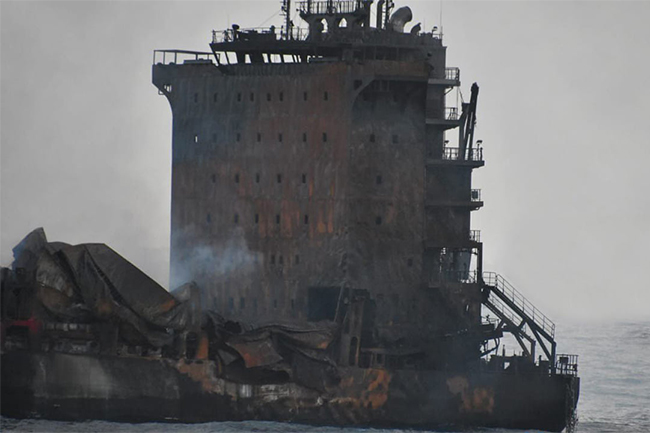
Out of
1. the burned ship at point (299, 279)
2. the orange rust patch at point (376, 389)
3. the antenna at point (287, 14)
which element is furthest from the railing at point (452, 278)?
the antenna at point (287, 14)

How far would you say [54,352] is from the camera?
4544 centimetres

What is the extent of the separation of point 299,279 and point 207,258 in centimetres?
359

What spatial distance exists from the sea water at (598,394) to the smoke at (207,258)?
651 cm

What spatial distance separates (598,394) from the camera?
59375 mm

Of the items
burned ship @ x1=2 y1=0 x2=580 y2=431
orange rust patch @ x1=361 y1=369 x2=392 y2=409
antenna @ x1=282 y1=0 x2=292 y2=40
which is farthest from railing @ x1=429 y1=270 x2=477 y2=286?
antenna @ x1=282 y1=0 x2=292 y2=40

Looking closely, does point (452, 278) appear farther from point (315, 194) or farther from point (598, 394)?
point (598, 394)

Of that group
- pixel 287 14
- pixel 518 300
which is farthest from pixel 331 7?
pixel 518 300

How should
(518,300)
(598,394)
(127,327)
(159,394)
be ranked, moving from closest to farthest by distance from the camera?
1. (127,327)
2. (159,394)
3. (598,394)
4. (518,300)

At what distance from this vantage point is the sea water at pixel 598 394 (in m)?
44.8

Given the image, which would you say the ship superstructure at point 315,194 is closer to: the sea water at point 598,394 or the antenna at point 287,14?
the antenna at point 287,14

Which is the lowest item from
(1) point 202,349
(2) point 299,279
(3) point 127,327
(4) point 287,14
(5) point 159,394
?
(5) point 159,394

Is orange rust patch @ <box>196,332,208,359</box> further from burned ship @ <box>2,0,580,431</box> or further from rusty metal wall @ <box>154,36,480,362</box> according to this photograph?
rusty metal wall @ <box>154,36,480,362</box>

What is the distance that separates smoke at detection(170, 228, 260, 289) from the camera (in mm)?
A: 49438

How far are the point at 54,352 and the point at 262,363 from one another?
697cm
